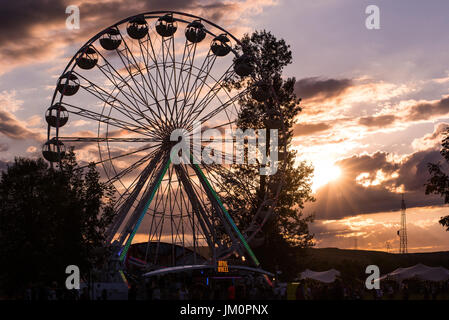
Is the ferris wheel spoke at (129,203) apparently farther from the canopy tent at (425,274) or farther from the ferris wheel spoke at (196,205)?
the canopy tent at (425,274)

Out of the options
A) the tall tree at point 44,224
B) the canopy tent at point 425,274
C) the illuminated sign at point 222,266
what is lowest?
Result: the canopy tent at point 425,274

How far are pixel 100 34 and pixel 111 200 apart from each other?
10.0 meters

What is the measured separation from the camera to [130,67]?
37844 millimetres

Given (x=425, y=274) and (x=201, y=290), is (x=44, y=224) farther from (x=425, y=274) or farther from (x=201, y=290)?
(x=425, y=274)

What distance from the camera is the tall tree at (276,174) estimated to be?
4091 centimetres

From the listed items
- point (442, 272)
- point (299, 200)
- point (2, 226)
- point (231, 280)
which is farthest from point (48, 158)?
point (442, 272)

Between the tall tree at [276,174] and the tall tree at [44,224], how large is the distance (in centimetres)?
909

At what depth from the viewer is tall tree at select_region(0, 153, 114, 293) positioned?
30.5m

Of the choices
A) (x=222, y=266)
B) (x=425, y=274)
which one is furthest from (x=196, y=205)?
(x=425, y=274)

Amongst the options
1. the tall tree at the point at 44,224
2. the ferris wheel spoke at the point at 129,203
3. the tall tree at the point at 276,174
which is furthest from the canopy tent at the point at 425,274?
the tall tree at the point at 44,224

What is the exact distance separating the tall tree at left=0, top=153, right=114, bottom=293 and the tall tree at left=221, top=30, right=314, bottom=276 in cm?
909

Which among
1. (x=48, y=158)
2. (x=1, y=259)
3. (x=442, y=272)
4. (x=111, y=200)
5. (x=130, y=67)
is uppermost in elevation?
(x=130, y=67)
